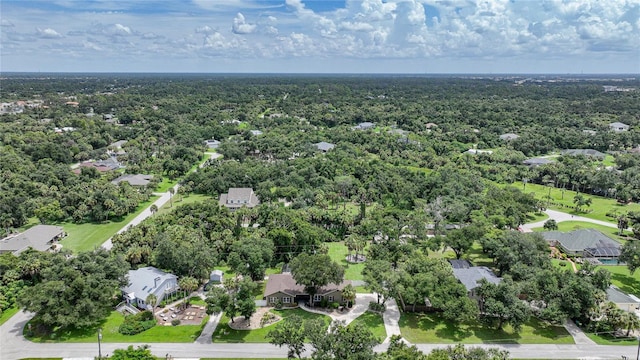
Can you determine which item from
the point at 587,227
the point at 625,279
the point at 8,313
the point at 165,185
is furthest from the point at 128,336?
the point at 587,227

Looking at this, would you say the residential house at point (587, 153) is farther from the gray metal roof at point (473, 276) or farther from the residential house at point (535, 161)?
the gray metal roof at point (473, 276)

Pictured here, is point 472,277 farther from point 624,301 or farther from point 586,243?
point 586,243

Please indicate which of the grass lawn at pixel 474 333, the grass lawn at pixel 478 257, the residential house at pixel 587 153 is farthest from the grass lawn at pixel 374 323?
the residential house at pixel 587 153

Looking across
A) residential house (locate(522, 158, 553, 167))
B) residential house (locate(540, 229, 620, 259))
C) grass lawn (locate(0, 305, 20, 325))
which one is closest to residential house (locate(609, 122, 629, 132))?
residential house (locate(522, 158, 553, 167))

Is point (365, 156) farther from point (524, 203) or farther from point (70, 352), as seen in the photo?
point (70, 352)

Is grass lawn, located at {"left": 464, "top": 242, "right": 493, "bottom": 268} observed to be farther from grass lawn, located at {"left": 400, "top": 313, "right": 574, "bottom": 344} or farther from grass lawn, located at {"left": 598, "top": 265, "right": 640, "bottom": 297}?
grass lawn, located at {"left": 598, "top": 265, "right": 640, "bottom": 297}

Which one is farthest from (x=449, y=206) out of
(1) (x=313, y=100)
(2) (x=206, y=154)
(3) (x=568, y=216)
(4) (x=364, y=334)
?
(1) (x=313, y=100)
